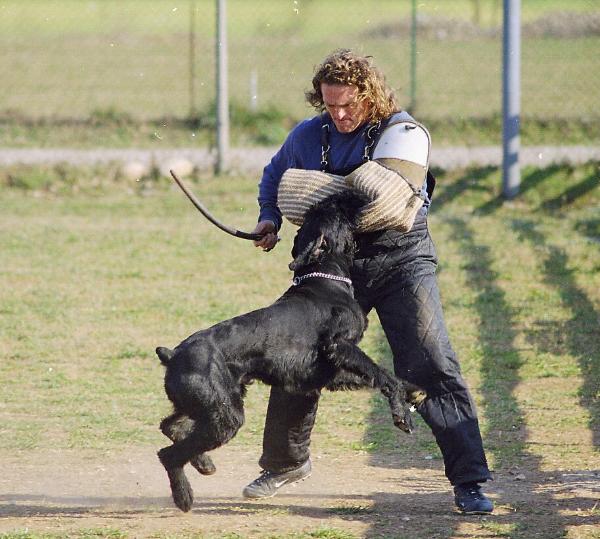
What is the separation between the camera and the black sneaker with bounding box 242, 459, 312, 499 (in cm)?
518

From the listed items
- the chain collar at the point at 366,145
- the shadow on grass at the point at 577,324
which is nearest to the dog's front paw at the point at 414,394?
the chain collar at the point at 366,145

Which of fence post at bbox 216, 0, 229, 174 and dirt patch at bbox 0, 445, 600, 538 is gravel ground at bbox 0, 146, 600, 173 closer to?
fence post at bbox 216, 0, 229, 174

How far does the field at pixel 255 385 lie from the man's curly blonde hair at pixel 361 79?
1.78 meters

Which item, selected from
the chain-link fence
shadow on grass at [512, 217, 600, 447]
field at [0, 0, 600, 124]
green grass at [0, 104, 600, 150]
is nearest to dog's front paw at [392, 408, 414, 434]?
shadow on grass at [512, 217, 600, 447]

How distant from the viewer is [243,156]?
13.8 metres

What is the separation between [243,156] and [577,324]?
648cm

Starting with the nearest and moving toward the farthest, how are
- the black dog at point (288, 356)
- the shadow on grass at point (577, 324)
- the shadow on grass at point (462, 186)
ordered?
the black dog at point (288, 356) < the shadow on grass at point (577, 324) < the shadow on grass at point (462, 186)

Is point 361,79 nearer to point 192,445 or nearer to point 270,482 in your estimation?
point 192,445

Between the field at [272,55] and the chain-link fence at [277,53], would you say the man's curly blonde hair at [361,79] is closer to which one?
the chain-link fence at [277,53]

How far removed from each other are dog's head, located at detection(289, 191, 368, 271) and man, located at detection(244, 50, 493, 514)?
19 centimetres

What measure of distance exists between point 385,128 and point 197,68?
1530 cm

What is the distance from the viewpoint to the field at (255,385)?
4.92 meters

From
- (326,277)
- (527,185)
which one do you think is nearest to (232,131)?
(527,185)

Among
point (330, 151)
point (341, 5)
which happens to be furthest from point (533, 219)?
point (330, 151)
